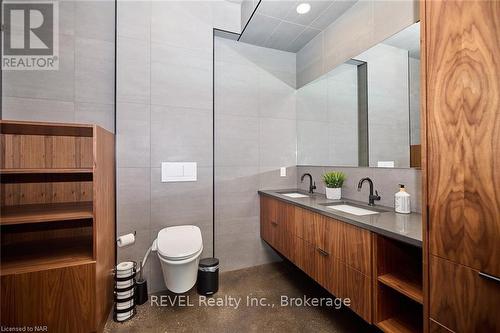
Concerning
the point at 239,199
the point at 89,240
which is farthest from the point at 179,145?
the point at 89,240

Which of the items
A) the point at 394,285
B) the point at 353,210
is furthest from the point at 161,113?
the point at 394,285

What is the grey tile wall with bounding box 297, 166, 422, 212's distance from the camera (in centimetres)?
152

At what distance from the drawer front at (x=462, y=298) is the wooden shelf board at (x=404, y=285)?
0.40 feet

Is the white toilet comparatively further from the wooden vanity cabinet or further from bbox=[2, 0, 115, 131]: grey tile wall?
bbox=[2, 0, 115, 131]: grey tile wall

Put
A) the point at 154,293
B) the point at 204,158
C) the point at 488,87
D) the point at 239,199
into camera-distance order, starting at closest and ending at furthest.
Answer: the point at 488,87, the point at 154,293, the point at 204,158, the point at 239,199

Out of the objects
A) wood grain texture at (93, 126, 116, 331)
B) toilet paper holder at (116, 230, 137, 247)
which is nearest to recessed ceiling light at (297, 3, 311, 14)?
wood grain texture at (93, 126, 116, 331)

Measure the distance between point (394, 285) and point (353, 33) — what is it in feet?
6.59

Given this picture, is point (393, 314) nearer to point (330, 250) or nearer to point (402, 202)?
point (330, 250)

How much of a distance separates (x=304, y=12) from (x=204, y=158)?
5.52 feet

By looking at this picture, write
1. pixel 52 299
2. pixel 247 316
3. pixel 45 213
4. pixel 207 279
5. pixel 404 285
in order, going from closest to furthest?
1. pixel 404 285
2. pixel 52 299
3. pixel 45 213
4. pixel 247 316
5. pixel 207 279

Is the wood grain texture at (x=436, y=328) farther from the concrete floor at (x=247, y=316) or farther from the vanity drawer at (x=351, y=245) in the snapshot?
the concrete floor at (x=247, y=316)

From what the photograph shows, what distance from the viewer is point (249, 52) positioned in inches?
102

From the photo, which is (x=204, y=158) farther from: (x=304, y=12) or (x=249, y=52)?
(x=304, y=12)

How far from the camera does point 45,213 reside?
1.52m
